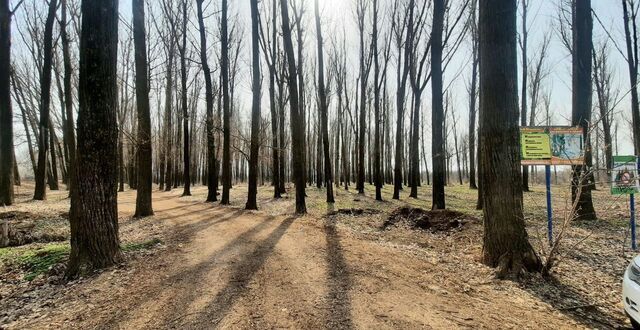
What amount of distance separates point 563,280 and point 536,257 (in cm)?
46

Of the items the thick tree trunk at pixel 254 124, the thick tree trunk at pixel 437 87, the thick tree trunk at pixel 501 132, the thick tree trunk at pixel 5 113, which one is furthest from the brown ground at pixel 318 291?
the thick tree trunk at pixel 5 113

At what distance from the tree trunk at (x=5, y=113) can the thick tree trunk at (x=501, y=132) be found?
54.8 ft

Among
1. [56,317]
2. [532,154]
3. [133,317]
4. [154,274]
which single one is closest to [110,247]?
[154,274]

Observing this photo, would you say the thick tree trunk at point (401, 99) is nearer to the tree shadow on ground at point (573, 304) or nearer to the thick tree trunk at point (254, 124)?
the thick tree trunk at point (254, 124)

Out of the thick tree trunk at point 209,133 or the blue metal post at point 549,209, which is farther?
the thick tree trunk at point 209,133

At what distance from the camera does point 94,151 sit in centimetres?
550

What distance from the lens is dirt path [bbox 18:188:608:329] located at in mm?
3793

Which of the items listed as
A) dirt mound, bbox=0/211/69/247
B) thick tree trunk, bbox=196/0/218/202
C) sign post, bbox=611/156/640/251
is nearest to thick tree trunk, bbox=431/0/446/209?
sign post, bbox=611/156/640/251

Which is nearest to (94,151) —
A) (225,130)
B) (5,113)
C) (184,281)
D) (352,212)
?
(184,281)

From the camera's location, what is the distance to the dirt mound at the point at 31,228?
7777mm

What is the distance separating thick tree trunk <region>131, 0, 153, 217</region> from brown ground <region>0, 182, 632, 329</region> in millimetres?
4813

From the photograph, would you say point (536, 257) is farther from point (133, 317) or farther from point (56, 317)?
point (56, 317)

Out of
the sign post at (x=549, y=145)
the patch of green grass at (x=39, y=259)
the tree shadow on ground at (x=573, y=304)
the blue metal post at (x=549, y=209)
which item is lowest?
the tree shadow on ground at (x=573, y=304)

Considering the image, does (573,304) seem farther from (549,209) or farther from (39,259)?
(39,259)
